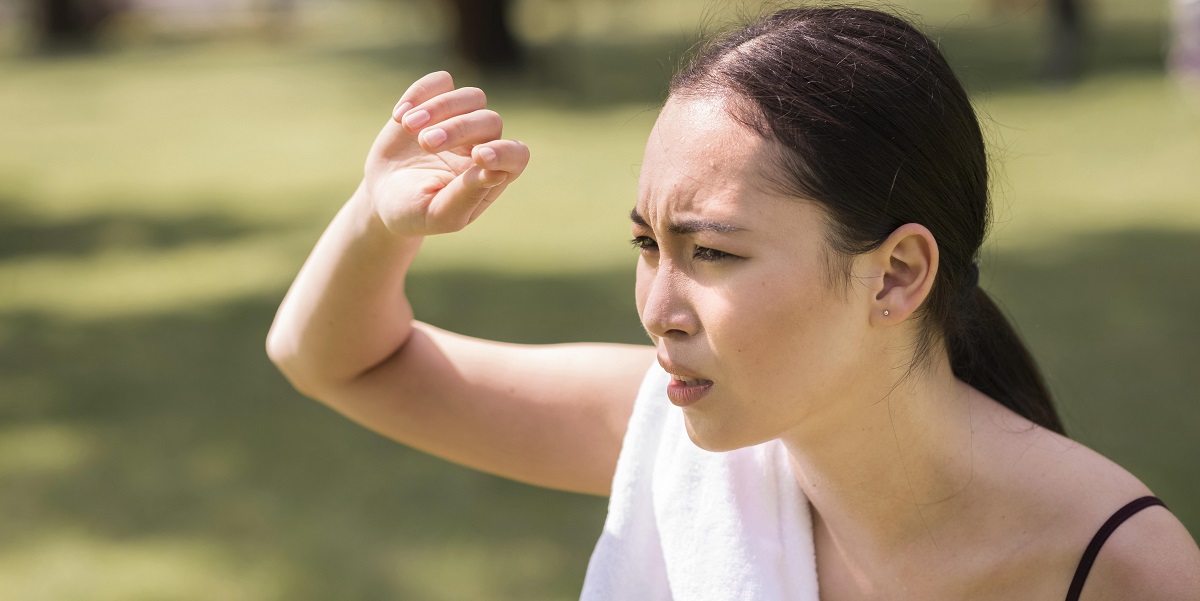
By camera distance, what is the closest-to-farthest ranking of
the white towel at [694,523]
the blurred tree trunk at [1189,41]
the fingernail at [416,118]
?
the fingernail at [416,118] < the white towel at [694,523] < the blurred tree trunk at [1189,41]

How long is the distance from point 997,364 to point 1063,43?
1182cm

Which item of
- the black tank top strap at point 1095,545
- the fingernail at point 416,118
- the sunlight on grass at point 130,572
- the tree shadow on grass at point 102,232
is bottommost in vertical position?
the tree shadow on grass at point 102,232

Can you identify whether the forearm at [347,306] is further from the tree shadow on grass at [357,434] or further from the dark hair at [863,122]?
the tree shadow on grass at [357,434]

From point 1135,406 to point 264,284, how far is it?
16.6ft

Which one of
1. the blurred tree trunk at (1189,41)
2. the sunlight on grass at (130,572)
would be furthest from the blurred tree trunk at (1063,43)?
the sunlight on grass at (130,572)

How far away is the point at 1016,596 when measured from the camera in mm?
1694

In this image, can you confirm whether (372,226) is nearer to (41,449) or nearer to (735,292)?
(735,292)

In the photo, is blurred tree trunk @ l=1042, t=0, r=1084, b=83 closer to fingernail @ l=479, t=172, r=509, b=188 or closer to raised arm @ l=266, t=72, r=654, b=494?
raised arm @ l=266, t=72, r=654, b=494

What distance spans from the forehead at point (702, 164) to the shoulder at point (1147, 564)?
26.5 inches

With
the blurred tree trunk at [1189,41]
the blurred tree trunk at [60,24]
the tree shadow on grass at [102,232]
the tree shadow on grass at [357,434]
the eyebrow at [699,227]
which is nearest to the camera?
the eyebrow at [699,227]

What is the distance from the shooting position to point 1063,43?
12641mm

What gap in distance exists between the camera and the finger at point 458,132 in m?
1.63

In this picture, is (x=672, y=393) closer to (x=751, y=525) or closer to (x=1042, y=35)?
(x=751, y=525)

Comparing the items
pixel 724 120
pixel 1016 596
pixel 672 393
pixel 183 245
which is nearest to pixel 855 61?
pixel 724 120
